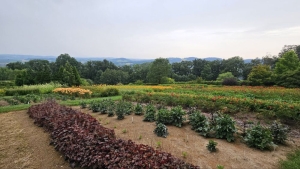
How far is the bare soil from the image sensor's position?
434 cm

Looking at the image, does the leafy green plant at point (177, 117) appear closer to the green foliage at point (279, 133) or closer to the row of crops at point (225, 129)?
the row of crops at point (225, 129)

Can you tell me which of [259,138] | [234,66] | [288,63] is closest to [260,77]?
[288,63]

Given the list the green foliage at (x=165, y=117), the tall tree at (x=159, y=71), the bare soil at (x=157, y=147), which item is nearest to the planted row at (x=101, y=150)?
the bare soil at (x=157, y=147)

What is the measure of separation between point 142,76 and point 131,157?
195 ft

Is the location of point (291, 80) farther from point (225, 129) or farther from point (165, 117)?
point (165, 117)

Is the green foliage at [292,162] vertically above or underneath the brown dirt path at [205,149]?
above

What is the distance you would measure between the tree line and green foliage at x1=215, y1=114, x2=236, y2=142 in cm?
2305

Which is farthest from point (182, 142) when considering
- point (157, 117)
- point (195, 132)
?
point (157, 117)

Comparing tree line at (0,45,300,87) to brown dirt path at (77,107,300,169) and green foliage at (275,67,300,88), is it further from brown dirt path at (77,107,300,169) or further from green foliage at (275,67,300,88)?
brown dirt path at (77,107,300,169)

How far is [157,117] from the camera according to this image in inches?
282

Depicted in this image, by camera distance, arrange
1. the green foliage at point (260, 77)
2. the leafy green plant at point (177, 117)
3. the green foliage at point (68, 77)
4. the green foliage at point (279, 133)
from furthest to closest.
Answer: the green foliage at point (260, 77), the green foliage at point (68, 77), the leafy green plant at point (177, 117), the green foliage at point (279, 133)

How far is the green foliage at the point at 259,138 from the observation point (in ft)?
16.2

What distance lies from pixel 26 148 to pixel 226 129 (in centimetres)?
596

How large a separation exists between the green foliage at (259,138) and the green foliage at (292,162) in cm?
53
